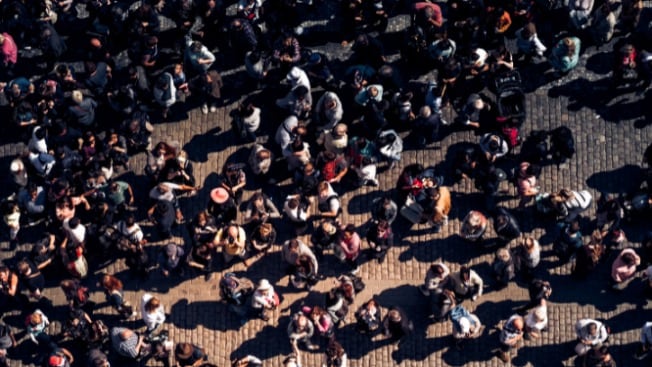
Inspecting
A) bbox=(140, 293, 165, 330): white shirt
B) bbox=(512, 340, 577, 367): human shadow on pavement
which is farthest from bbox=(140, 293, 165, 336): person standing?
bbox=(512, 340, 577, 367): human shadow on pavement

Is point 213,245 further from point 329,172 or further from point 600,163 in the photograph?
point 600,163

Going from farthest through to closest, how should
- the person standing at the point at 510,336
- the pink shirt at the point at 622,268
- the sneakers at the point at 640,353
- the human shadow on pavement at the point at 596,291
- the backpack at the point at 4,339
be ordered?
the human shadow on pavement at the point at 596,291, the backpack at the point at 4,339, the sneakers at the point at 640,353, the pink shirt at the point at 622,268, the person standing at the point at 510,336

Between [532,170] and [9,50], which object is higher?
[9,50]

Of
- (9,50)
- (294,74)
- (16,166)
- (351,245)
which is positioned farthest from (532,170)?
(9,50)

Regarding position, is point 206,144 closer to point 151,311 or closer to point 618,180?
point 151,311

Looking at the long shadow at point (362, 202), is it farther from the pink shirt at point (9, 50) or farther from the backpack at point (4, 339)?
the pink shirt at point (9, 50)

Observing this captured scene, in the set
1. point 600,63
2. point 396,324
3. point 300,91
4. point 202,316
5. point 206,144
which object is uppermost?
point 600,63

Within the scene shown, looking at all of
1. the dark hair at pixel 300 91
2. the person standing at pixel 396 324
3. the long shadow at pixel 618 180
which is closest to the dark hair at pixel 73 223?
the dark hair at pixel 300 91
